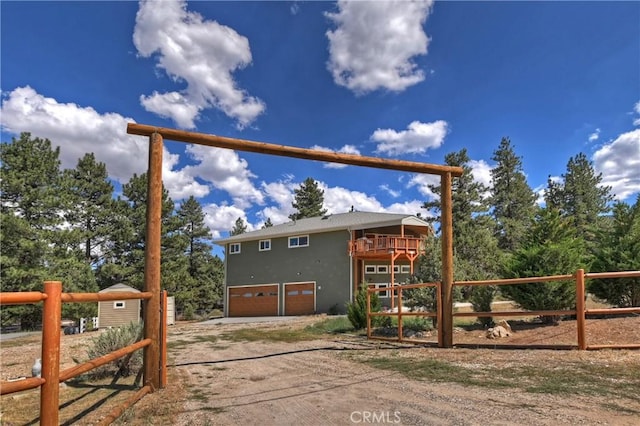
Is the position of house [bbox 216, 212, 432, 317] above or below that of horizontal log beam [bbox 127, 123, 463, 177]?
below

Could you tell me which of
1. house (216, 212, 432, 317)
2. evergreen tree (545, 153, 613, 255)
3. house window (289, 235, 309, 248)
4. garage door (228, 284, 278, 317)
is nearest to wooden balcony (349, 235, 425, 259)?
house (216, 212, 432, 317)

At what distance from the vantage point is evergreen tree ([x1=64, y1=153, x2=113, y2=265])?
103 ft

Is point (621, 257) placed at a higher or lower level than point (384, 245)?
lower

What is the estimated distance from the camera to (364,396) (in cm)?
474

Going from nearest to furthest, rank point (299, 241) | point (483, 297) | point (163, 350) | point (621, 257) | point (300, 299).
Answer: point (163, 350) → point (621, 257) → point (483, 297) → point (300, 299) → point (299, 241)

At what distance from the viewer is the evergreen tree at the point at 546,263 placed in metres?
8.87

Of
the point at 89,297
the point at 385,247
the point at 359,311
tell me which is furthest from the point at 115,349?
the point at 385,247

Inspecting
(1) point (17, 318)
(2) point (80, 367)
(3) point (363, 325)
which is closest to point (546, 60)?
(3) point (363, 325)

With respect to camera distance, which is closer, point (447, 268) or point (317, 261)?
point (447, 268)

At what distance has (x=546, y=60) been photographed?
13.2 metres

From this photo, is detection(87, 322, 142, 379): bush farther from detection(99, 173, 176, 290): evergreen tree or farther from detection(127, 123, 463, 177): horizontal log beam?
detection(99, 173, 176, 290): evergreen tree

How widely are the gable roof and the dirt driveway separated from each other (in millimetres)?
15833

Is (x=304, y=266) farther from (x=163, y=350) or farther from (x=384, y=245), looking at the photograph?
(x=163, y=350)

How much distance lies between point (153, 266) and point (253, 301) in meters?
22.6
